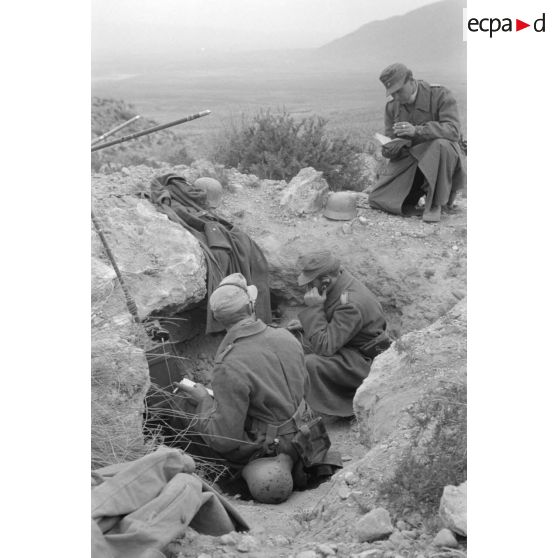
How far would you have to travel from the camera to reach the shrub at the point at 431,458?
3389 mm

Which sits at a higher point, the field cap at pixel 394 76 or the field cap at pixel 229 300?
the field cap at pixel 394 76

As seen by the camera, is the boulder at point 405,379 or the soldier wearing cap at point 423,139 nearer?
the boulder at point 405,379

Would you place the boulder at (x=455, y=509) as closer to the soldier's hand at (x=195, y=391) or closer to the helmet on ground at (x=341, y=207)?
the soldier's hand at (x=195, y=391)

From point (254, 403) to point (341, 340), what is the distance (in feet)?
5.24

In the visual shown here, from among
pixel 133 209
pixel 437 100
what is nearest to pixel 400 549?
pixel 133 209

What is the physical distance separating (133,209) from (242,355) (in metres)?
2.92

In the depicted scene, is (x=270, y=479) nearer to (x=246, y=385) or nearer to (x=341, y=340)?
(x=246, y=385)

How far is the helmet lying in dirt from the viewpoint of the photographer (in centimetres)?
504

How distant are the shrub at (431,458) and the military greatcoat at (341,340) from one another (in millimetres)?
2219

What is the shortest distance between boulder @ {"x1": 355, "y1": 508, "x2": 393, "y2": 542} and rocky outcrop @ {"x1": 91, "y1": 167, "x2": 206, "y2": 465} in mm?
1223

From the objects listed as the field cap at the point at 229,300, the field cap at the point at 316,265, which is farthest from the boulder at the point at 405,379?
the field cap at the point at 316,265
